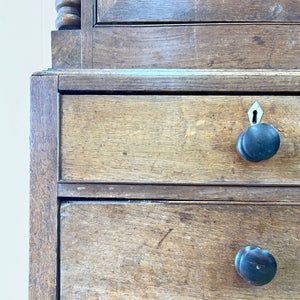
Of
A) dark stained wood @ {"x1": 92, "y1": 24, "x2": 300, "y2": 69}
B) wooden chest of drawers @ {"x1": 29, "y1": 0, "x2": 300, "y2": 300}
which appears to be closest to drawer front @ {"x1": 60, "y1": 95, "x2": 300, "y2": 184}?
wooden chest of drawers @ {"x1": 29, "y1": 0, "x2": 300, "y2": 300}

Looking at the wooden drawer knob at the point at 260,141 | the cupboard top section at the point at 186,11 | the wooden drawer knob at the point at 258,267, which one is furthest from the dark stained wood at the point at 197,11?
the wooden drawer knob at the point at 258,267

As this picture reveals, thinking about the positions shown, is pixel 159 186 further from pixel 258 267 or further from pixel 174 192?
pixel 258 267

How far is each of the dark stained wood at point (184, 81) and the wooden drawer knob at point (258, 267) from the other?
0.23 meters

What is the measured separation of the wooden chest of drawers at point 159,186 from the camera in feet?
1.25

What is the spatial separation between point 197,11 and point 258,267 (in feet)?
1.41

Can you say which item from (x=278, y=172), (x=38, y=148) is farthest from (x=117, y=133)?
(x=278, y=172)

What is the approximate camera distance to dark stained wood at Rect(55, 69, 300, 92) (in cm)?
38

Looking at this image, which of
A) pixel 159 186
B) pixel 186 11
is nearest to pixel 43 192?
pixel 159 186

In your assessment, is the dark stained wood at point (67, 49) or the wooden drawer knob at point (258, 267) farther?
the dark stained wood at point (67, 49)

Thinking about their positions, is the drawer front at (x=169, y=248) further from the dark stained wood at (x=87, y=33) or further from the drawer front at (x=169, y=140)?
the dark stained wood at (x=87, y=33)

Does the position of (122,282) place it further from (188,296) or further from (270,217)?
(270,217)

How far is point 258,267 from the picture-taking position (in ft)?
1.09

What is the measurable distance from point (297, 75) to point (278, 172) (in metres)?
0.14

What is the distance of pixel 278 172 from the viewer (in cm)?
38
